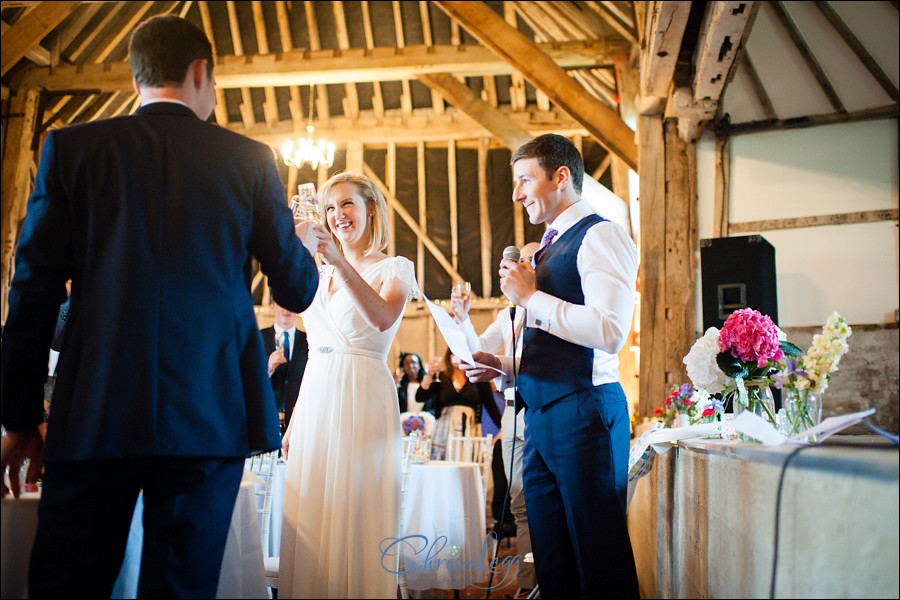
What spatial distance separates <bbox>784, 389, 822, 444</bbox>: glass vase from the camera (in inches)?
77.8

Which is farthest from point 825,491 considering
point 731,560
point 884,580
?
point 731,560

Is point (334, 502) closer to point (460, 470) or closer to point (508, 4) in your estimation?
point (460, 470)

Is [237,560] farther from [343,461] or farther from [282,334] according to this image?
[282,334]

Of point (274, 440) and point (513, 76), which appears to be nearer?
point (274, 440)

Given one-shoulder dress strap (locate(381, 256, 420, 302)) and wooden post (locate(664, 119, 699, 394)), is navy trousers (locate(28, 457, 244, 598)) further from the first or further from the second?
wooden post (locate(664, 119, 699, 394))

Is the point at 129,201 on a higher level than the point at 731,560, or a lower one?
higher

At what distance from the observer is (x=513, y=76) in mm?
11406

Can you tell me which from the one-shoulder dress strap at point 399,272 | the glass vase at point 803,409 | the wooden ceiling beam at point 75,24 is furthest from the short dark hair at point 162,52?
the wooden ceiling beam at point 75,24

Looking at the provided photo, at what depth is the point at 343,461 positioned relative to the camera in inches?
80.8

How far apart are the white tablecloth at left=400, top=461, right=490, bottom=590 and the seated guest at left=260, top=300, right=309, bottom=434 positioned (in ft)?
3.69

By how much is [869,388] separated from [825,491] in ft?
16.7

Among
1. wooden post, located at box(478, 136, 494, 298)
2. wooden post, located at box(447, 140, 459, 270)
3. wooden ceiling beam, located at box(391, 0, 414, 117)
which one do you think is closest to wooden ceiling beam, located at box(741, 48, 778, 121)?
wooden ceiling beam, located at box(391, 0, 414, 117)

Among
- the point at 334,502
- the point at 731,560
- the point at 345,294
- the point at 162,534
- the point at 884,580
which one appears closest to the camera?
the point at 884,580

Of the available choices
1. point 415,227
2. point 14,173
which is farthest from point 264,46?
point 14,173
